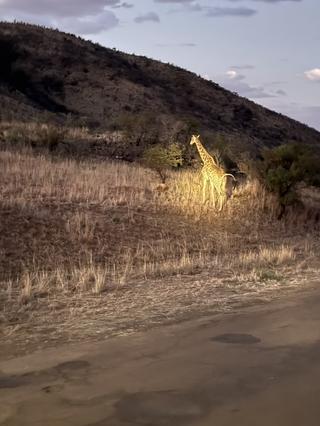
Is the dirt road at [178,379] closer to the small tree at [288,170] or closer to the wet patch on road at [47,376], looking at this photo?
the wet patch on road at [47,376]

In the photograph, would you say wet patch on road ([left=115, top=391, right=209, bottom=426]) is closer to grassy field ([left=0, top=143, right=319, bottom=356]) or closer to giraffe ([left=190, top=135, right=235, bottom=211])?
grassy field ([left=0, top=143, right=319, bottom=356])

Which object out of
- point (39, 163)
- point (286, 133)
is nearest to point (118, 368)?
point (39, 163)

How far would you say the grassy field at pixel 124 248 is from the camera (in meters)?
9.09

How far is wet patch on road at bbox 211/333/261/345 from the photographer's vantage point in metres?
7.28

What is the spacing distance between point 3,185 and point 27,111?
23601mm

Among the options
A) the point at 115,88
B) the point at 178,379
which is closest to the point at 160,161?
the point at 178,379

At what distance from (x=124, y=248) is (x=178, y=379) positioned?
29.0 feet

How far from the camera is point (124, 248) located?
1472 centimetres

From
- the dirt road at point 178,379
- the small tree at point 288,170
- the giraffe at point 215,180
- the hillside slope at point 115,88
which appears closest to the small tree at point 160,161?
the giraffe at point 215,180

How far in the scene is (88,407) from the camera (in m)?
5.29

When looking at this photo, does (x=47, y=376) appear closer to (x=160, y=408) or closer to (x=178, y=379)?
(x=178, y=379)

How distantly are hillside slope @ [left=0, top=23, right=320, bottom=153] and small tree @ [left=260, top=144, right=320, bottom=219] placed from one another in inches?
1268

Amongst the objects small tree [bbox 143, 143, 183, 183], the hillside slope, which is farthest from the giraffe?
the hillside slope

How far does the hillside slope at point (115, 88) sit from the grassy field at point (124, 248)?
32.2 metres
